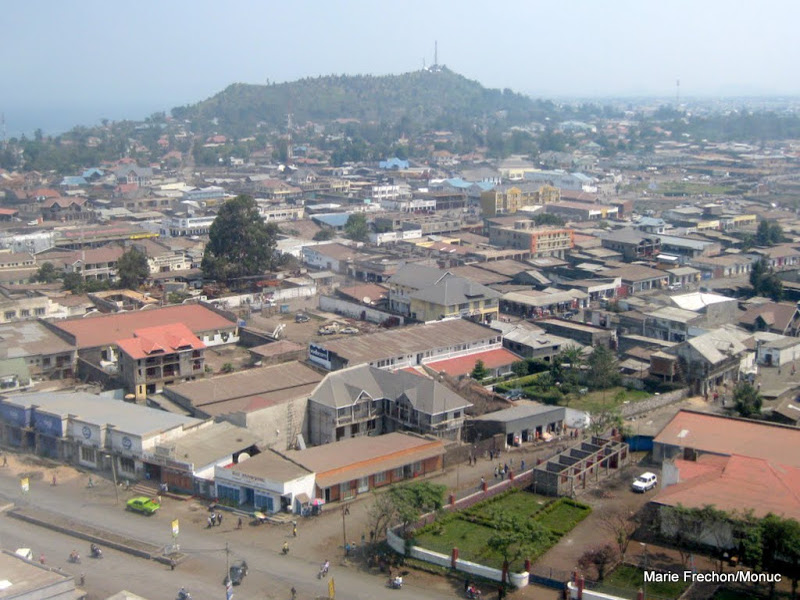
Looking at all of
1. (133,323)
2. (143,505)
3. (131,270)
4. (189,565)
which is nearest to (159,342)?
(133,323)

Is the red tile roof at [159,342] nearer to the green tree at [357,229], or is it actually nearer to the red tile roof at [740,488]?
the red tile roof at [740,488]

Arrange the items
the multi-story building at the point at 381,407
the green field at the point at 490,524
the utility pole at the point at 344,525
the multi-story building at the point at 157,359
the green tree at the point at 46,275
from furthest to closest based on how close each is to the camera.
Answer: the green tree at the point at 46,275
the multi-story building at the point at 157,359
the multi-story building at the point at 381,407
the utility pole at the point at 344,525
the green field at the point at 490,524

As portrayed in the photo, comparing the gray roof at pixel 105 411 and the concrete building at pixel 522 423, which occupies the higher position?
the gray roof at pixel 105 411

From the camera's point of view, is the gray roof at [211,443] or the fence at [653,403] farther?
the fence at [653,403]

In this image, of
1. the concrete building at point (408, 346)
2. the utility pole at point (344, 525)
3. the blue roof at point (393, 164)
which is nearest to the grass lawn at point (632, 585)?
the utility pole at point (344, 525)

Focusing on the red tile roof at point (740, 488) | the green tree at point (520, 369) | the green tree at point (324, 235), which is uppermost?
the green tree at point (324, 235)


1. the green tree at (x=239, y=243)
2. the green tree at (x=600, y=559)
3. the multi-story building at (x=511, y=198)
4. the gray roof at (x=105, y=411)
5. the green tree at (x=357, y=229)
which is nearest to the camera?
the green tree at (x=600, y=559)

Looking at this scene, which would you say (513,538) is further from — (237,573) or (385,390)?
(385,390)

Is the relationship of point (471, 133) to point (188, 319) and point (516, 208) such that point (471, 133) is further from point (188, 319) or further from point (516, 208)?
point (188, 319)
